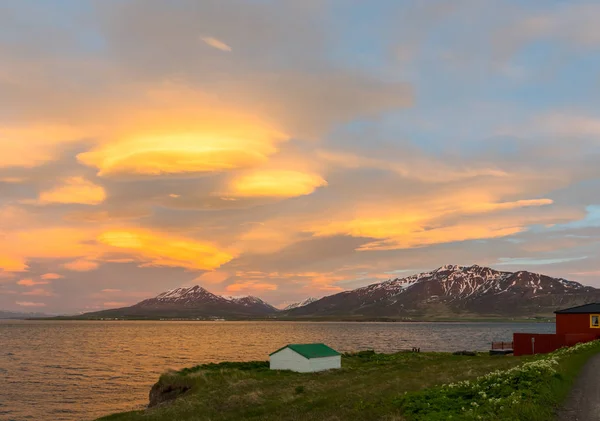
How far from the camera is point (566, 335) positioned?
60.7m

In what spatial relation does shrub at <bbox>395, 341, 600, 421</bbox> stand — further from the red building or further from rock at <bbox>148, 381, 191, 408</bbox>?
the red building

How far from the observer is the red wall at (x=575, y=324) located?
69.1 m

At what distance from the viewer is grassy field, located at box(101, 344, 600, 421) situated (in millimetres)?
22328

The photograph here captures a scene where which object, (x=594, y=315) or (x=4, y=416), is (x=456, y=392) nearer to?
(x=4, y=416)

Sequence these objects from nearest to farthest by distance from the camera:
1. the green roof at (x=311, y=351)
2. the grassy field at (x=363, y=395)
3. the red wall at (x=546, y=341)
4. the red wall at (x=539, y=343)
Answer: the grassy field at (x=363, y=395)
the green roof at (x=311, y=351)
the red wall at (x=546, y=341)
the red wall at (x=539, y=343)

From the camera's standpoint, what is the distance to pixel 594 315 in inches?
2717

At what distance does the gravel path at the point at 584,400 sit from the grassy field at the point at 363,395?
50cm

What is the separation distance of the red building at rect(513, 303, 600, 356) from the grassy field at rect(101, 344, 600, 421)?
34.0ft

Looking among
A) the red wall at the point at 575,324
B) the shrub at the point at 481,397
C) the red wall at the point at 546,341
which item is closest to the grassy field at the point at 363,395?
the shrub at the point at 481,397

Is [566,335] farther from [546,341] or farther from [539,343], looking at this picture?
[539,343]

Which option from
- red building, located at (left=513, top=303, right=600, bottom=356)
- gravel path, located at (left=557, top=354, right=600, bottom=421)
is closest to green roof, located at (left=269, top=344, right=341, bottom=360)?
red building, located at (left=513, top=303, right=600, bottom=356)

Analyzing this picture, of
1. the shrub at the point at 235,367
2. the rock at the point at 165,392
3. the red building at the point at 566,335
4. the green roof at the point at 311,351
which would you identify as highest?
the red building at the point at 566,335

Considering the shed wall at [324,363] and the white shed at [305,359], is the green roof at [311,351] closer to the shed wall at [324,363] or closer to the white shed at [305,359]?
the white shed at [305,359]

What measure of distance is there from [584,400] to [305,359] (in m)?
33.7
